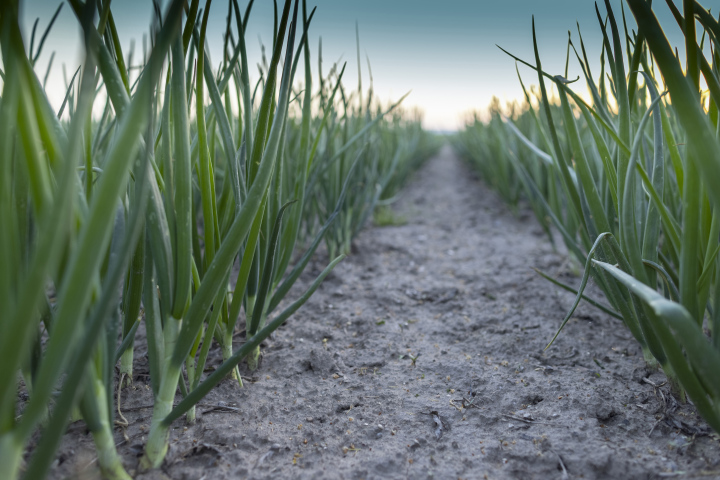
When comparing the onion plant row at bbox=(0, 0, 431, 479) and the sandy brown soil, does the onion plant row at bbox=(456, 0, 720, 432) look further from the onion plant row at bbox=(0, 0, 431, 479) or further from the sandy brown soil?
the onion plant row at bbox=(0, 0, 431, 479)

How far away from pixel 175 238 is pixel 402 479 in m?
0.42

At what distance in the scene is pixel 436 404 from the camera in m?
0.79

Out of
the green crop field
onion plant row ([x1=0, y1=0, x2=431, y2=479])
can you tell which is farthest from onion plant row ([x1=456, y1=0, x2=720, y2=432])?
onion plant row ([x1=0, y1=0, x2=431, y2=479])

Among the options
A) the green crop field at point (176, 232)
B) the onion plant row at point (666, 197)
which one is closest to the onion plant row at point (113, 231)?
the green crop field at point (176, 232)

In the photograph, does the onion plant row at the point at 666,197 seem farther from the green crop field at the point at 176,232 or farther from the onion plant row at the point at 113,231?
the onion plant row at the point at 113,231

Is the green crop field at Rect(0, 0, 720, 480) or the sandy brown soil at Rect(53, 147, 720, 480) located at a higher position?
the green crop field at Rect(0, 0, 720, 480)

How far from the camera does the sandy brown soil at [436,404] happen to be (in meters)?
0.61

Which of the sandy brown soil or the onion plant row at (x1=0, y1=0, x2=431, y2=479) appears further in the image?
the sandy brown soil

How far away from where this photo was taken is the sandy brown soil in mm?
609

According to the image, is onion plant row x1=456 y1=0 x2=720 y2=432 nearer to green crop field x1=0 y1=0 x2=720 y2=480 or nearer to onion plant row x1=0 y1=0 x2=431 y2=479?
green crop field x1=0 y1=0 x2=720 y2=480

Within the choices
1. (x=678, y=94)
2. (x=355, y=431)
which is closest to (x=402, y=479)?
(x=355, y=431)

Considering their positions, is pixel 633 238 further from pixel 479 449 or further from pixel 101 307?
pixel 101 307

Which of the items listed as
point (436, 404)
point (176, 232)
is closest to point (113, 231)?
point (176, 232)

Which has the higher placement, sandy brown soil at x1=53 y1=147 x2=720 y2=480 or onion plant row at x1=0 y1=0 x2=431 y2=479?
onion plant row at x1=0 y1=0 x2=431 y2=479
